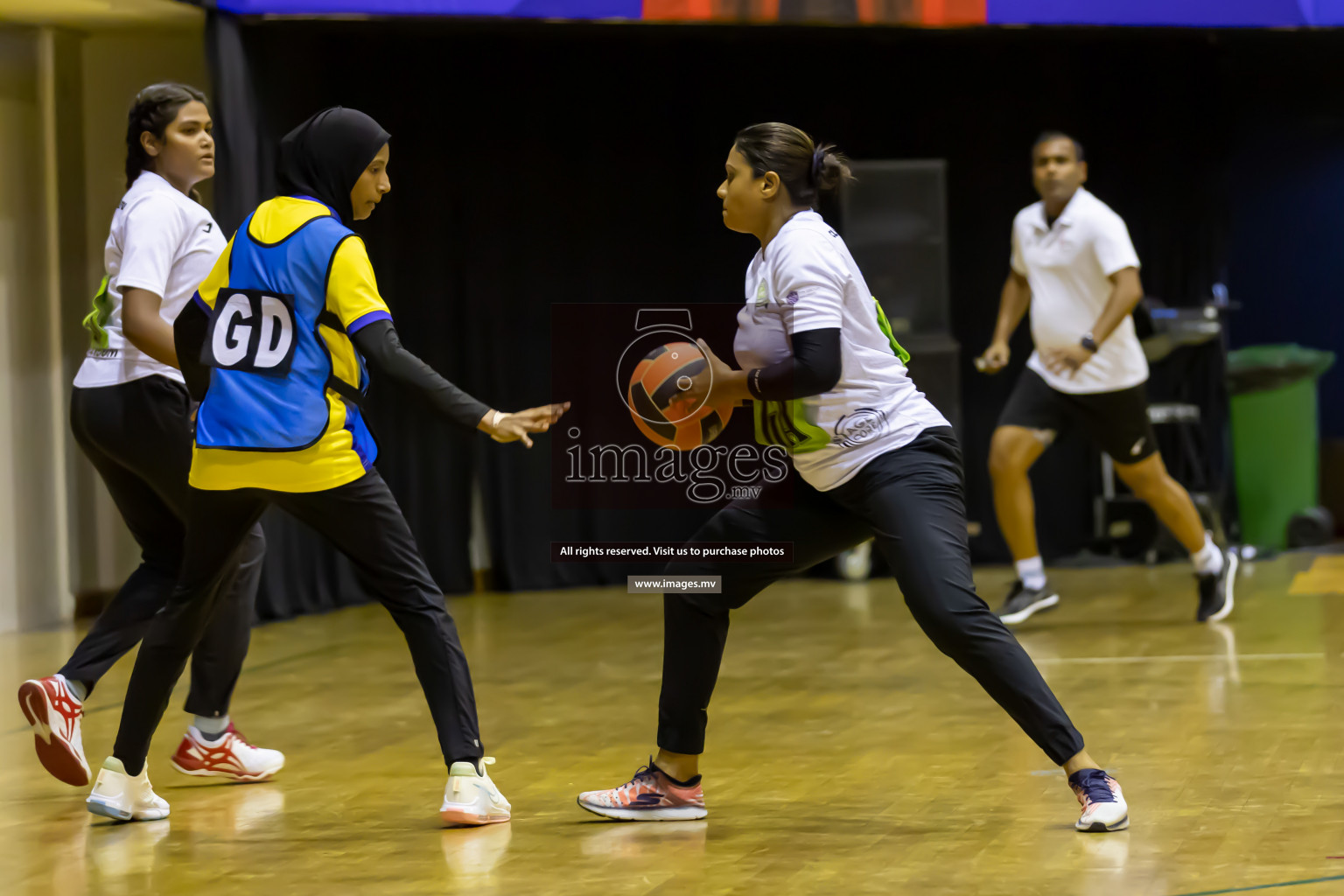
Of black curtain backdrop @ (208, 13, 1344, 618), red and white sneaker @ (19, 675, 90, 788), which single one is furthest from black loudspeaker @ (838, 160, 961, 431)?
red and white sneaker @ (19, 675, 90, 788)

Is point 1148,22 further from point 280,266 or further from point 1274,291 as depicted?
point 280,266

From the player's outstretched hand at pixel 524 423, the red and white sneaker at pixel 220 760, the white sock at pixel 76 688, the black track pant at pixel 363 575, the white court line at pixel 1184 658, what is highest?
the player's outstretched hand at pixel 524 423

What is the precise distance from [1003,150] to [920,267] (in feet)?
3.22

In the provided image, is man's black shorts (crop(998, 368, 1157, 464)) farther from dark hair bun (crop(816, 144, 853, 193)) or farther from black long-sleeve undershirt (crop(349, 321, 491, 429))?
black long-sleeve undershirt (crop(349, 321, 491, 429))

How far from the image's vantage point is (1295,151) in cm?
993

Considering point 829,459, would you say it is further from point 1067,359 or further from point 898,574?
point 1067,359

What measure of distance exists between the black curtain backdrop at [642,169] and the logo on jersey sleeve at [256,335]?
13.3 feet

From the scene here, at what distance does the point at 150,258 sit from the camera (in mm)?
3621

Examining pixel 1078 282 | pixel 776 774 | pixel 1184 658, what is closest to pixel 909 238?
pixel 1078 282

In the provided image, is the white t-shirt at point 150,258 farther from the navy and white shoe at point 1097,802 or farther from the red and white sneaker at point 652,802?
the navy and white shoe at point 1097,802

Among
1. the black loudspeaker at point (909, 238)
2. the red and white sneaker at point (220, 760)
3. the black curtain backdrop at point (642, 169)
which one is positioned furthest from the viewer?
the black loudspeaker at point (909, 238)

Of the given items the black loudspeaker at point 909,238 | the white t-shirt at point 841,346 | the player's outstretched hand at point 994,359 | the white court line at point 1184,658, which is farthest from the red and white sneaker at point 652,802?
the black loudspeaker at point 909,238

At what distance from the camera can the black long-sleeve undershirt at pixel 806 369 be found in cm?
302

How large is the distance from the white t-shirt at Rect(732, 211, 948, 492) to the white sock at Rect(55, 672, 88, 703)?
70.7 inches
